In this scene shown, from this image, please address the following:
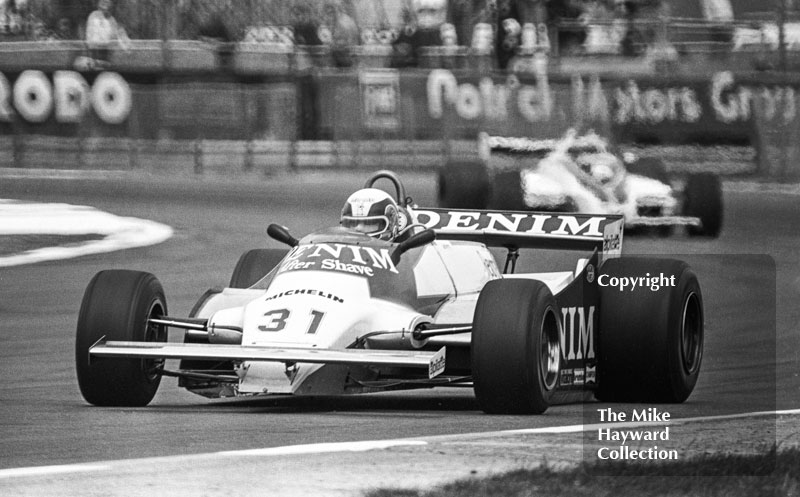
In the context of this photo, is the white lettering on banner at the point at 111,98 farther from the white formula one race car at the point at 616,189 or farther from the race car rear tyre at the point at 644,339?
the race car rear tyre at the point at 644,339

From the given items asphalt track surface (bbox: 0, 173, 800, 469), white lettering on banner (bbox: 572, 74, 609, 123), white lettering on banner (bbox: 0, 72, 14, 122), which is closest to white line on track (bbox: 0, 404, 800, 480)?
asphalt track surface (bbox: 0, 173, 800, 469)

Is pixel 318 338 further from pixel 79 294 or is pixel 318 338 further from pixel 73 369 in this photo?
pixel 79 294

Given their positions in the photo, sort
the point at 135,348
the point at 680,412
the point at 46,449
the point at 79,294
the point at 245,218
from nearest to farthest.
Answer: the point at 46,449
the point at 135,348
the point at 680,412
the point at 79,294
the point at 245,218

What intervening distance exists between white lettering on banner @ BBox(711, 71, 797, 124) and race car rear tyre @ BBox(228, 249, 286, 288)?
59.4 ft

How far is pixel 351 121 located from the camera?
27953mm

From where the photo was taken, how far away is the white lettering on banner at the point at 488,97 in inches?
1112

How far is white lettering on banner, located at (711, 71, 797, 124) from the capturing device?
27.6 m

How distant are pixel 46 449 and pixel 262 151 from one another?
2051cm

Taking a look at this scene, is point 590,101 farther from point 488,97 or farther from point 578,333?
point 578,333

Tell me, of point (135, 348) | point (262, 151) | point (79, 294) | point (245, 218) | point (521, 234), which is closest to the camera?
point (135, 348)

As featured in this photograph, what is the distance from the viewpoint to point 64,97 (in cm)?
2655

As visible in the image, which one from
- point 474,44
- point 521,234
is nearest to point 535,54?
point 474,44

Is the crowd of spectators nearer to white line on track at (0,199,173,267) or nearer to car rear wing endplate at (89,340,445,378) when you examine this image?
white line on track at (0,199,173,267)

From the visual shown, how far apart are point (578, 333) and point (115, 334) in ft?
7.97
